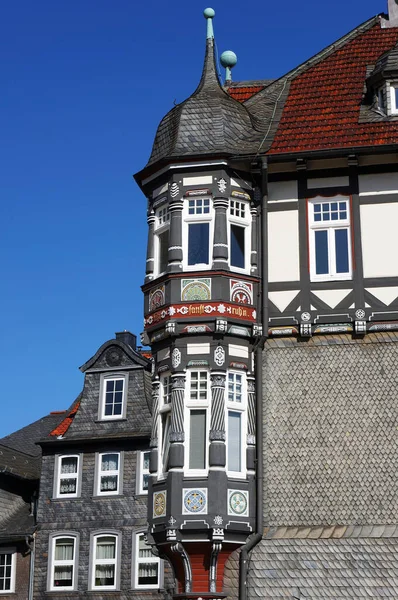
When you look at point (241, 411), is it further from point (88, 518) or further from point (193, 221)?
point (88, 518)

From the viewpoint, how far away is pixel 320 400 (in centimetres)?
2117

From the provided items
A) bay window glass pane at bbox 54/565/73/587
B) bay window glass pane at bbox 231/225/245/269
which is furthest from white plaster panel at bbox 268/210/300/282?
bay window glass pane at bbox 54/565/73/587

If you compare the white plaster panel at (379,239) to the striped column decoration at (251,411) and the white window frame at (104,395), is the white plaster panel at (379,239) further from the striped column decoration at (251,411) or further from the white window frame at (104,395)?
the white window frame at (104,395)

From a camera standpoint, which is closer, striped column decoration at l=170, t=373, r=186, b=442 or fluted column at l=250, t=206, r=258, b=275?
striped column decoration at l=170, t=373, r=186, b=442

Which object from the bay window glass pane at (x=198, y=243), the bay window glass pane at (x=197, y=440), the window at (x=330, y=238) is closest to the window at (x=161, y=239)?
the bay window glass pane at (x=198, y=243)

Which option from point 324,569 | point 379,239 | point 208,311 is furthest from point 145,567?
point 379,239

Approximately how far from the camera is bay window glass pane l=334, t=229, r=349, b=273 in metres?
22.1

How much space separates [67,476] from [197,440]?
60.5 ft

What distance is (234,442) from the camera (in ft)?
69.1

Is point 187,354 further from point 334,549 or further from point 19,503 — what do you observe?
point 19,503

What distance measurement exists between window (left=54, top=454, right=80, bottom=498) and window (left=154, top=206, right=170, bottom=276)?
17.0 m

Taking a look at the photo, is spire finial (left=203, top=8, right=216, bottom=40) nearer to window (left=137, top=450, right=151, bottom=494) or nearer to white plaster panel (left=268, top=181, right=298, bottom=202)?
white plaster panel (left=268, top=181, right=298, bottom=202)

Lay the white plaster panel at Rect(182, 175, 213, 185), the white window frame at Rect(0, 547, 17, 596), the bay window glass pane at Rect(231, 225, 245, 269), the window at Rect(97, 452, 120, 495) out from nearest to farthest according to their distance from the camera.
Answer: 1. the bay window glass pane at Rect(231, 225, 245, 269)
2. the white plaster panel at Rect(182, 175, 213, 185)
3. the window at Rect(97, 452, 120, 495)
4. the white window frame at Rect(0, 547, 17, 596)

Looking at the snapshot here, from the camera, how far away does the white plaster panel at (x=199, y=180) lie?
73.7 ft
